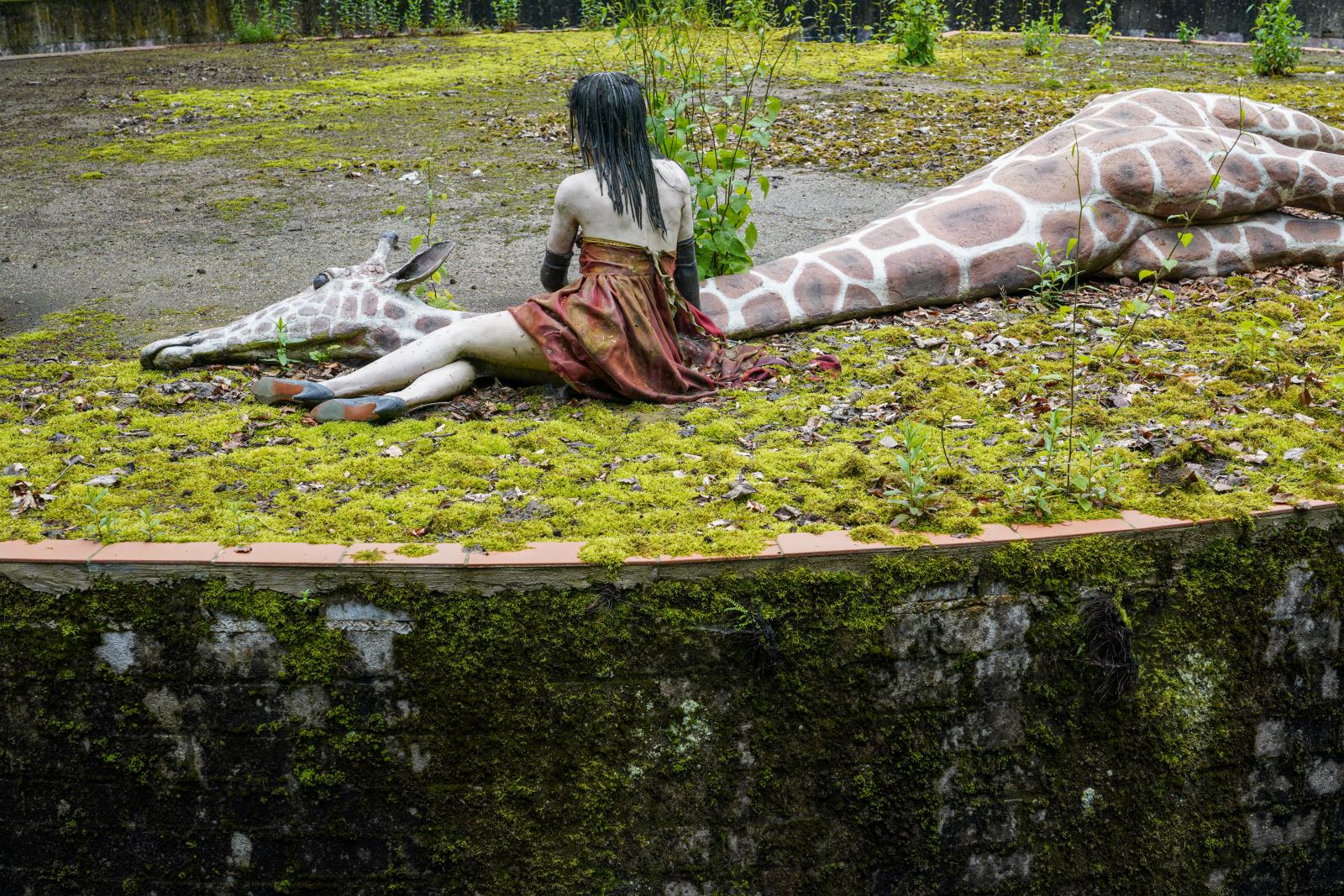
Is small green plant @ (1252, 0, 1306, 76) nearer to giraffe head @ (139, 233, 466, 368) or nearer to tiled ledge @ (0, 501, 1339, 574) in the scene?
giraffe head @ (139, 233, 466, 368)

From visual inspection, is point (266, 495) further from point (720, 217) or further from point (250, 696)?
point (720, 217)

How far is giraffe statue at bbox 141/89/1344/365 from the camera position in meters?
6.16

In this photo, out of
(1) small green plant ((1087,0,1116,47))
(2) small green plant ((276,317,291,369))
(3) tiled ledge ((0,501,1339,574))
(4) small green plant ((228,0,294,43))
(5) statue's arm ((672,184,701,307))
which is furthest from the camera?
(4) small green plant ((228,0,294,43))

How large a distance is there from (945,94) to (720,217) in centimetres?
574

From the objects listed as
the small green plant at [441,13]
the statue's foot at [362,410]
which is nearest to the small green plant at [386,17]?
the small green plant at [441,13]

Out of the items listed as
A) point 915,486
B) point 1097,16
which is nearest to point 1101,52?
point 1097,16

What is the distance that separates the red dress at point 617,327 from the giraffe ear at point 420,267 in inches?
30.8

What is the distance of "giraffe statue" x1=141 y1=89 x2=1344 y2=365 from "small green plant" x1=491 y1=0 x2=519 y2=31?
35.5 ft

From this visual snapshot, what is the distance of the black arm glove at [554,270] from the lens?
5.25 meters

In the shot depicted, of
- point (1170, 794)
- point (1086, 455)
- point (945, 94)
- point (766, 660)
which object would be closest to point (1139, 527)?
point (1086, 455)

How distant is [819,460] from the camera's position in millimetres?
4398

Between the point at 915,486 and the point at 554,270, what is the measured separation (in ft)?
7.17

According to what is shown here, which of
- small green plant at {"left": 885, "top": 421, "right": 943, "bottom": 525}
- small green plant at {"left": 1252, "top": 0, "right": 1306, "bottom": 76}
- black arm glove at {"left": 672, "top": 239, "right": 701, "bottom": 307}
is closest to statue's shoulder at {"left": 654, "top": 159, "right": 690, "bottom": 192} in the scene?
black arm glove at {"left": 672, "top": 239, "right": 701, "bottom": 307}

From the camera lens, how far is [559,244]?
520cm
